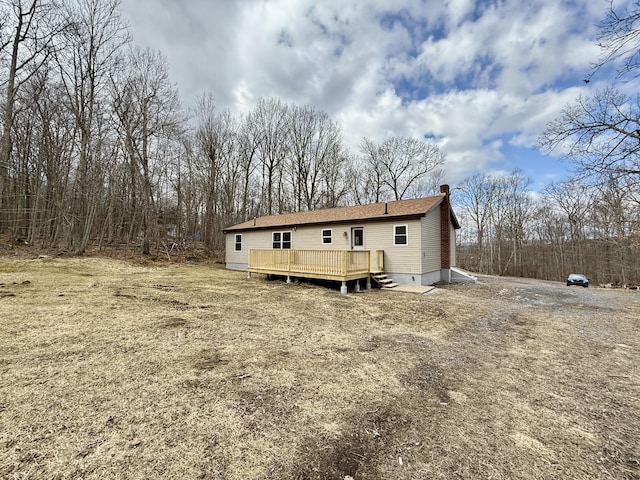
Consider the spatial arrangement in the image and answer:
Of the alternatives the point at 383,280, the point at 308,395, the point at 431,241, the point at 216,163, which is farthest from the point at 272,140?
the point at 308,395

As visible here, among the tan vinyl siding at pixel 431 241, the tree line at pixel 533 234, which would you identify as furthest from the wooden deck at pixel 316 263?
the tree line at pixel 533 234

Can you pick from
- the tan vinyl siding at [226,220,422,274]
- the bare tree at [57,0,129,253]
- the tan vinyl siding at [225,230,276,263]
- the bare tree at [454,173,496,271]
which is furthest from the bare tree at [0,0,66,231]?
the bare tree at [454,173,496,271]

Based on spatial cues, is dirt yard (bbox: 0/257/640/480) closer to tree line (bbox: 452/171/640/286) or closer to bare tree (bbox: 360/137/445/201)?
bare tree (bbox: 360/137/445/201)

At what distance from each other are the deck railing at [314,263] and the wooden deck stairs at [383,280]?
1.52 ft

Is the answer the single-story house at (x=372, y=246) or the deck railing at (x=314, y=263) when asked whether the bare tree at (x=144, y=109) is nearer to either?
the deck railing at (x=314, y=263)

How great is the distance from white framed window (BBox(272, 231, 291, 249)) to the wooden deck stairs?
541cm

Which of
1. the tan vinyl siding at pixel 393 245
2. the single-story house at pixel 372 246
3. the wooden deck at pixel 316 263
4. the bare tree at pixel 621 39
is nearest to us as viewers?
the bare tree at pixel 621 39

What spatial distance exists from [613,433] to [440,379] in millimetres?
1495

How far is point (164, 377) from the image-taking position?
10.4ft

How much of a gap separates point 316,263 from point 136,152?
1462 cm

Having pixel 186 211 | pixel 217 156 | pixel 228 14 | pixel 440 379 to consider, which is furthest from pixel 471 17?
pixel 186 211

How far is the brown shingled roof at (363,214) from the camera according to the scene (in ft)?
36.3

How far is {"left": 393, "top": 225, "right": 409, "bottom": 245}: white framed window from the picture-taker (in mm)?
10781

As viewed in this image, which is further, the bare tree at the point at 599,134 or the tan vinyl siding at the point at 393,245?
the tan vinyl siding at the point at 393,245
